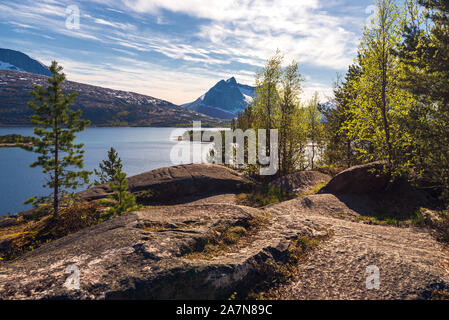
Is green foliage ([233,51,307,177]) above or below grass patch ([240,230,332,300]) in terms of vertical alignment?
above

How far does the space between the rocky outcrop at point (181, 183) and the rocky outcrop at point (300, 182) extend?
341cm

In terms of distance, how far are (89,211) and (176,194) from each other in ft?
22.9

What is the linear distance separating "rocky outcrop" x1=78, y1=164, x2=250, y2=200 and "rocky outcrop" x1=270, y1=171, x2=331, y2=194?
3.41 metres

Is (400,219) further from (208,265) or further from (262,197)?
(208,265)

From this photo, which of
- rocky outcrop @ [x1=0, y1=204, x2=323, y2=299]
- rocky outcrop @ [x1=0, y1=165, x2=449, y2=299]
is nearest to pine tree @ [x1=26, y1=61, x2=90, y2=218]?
rocky outcrop @ [x1=0, y1=165, x2=449, y2=299]

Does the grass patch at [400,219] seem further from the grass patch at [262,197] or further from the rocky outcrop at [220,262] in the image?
the grass patch at [262,197]

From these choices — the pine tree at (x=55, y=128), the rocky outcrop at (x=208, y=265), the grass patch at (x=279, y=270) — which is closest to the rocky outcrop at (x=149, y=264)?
the rocky outcrop at (x=208, y=265)

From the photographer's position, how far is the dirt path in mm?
5039

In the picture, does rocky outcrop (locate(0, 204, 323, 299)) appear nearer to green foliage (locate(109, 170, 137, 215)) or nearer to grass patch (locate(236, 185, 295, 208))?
green foliage (locate(109, 170, 137, 215))

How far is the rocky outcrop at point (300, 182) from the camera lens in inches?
822

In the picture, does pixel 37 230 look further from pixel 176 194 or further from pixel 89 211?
pixel 176 194

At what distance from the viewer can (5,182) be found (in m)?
48.2
